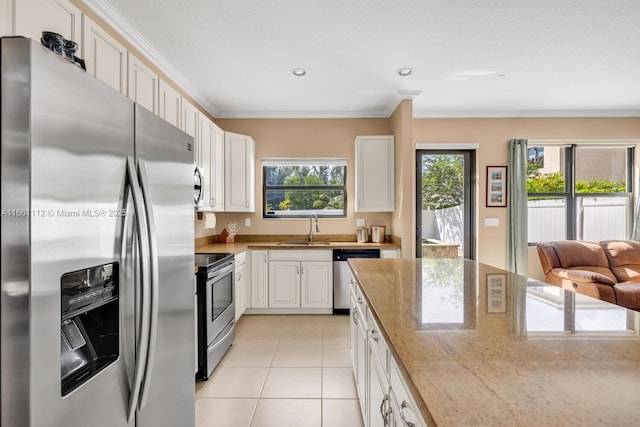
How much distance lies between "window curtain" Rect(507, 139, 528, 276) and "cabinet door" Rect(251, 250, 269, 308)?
3.23m

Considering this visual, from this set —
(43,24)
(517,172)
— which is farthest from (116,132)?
(517,172)

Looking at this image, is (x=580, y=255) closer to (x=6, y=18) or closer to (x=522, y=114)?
(x=522, y=114)

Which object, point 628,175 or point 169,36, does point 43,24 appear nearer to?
point 169,36

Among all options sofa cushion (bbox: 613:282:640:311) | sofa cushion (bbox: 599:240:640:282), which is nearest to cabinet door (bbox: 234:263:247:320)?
sofa cushion (bbox: 613:282:640:311)

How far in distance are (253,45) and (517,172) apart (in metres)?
3.75

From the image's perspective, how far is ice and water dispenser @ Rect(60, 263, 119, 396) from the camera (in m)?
0.86

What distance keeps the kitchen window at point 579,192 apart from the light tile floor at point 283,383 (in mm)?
3340

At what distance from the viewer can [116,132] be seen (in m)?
1.00

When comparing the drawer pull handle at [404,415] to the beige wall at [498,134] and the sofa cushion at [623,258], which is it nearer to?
the beige wall at [498,134]

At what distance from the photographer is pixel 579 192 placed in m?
4.75

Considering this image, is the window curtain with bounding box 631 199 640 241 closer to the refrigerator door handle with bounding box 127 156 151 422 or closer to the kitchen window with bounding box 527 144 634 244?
the kitchen window with bounding box 527 144 634 244

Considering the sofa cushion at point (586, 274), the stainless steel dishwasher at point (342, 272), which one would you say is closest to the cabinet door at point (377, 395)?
the stainless steel dishwasher at point (342, 272)

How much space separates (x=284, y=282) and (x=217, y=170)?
5.01 ft

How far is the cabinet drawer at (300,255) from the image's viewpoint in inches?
160
